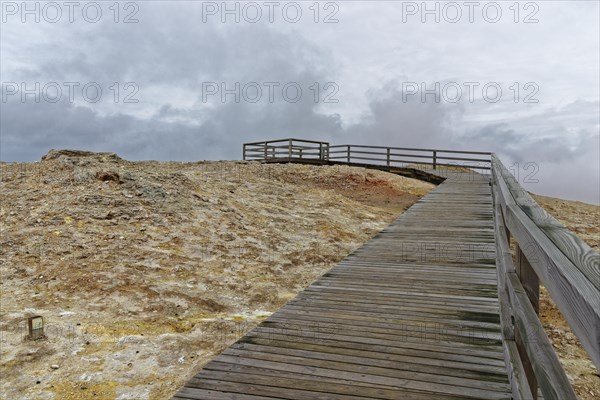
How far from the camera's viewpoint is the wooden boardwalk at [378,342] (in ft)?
9.70

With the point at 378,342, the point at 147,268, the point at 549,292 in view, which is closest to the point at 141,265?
the point at 147,268

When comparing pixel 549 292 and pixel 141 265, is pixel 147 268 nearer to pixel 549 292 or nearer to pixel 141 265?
pixel 141 265

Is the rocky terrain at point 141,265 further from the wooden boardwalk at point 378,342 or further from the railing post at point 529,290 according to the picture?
the railing post at point 529,290

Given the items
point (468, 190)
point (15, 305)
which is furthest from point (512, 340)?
point (468, 190)

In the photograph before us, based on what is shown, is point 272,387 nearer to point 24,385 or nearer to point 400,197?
point 24,385

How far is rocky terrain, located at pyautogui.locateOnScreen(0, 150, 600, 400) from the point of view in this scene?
5.54 meters

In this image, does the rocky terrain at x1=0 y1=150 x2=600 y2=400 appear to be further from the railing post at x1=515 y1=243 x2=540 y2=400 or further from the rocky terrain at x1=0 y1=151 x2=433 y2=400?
the railing post at x1=515 y1=243 x2=540 y2=400

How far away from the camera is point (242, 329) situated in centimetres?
670

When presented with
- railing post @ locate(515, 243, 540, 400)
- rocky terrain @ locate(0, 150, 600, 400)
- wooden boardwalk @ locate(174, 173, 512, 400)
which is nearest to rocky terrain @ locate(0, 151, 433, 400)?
rocky terrain @ locate(0, 150, 600, 400)

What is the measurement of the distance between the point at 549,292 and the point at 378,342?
→ 2.20m

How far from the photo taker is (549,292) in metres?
1.64

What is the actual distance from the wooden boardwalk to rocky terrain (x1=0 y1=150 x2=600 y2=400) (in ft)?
5.93

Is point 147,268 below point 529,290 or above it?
below

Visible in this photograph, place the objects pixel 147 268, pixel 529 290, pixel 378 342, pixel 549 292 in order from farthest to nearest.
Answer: pixel 147 268 → pixel 378 342 → pixel 529 290 → pixel 549 292
